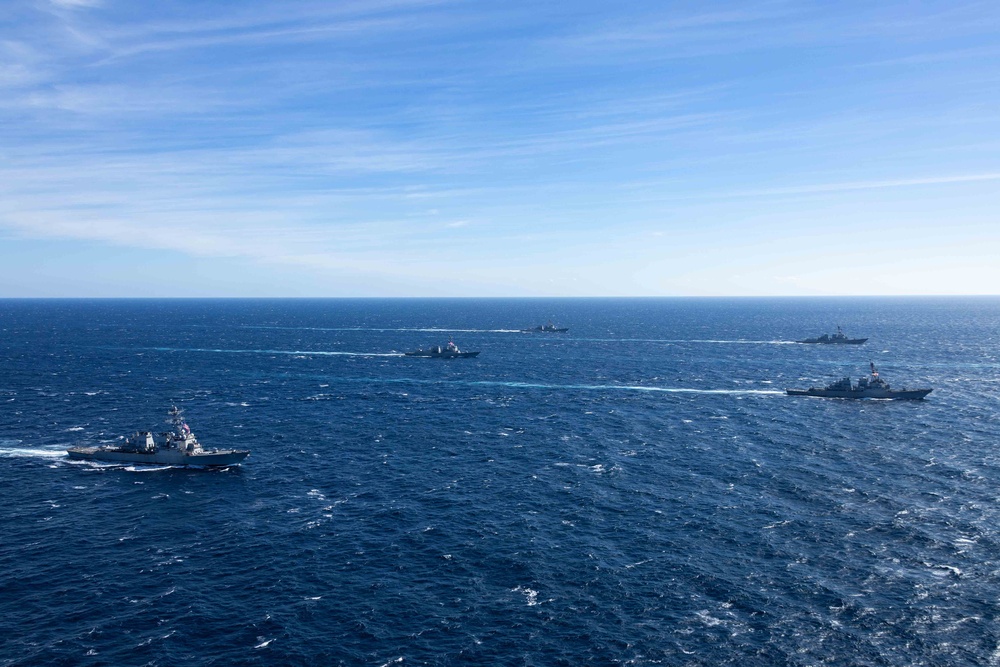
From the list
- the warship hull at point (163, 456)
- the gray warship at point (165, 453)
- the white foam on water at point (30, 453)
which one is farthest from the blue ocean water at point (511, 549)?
the gray warship at point (165, 453)

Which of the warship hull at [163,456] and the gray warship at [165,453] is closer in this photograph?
the warship hull at [163,456]

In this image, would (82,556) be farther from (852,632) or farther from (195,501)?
(852,632)

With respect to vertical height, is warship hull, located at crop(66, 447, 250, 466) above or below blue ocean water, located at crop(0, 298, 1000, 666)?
above

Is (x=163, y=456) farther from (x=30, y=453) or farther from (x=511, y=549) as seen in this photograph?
(x=511, y=549)

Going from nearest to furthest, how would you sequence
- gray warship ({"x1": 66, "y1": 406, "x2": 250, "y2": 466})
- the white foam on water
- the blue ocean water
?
the blue ocean water, gray warship ({"x1": 66, "y1": 406, "x2": 250, "y2": 466}), the white foam on water

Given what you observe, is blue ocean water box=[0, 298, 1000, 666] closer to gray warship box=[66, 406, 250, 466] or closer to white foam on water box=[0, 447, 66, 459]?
white foam on water box=[0, 447, 66, 459]

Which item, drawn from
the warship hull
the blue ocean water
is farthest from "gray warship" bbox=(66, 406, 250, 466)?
the blue ocean water

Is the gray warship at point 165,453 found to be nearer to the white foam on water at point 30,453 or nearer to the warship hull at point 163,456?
the warship hull at point 163,456

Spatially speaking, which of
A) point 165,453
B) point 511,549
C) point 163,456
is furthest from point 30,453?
point 511,549

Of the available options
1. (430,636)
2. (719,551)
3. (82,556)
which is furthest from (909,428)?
(82,556)
